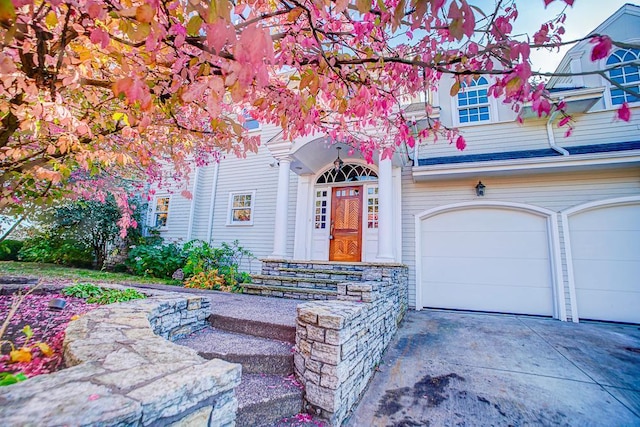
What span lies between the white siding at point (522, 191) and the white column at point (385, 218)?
1063mm

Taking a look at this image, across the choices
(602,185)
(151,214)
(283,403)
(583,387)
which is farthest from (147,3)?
(151,214)

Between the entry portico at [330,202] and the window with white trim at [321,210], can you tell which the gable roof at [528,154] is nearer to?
the entry portico at [330,202]

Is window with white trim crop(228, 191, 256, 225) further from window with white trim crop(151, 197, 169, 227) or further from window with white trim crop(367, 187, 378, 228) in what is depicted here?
window with white trim crop(367, 187, 378, 228)

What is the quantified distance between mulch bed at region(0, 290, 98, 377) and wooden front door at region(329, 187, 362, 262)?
486 centimetres

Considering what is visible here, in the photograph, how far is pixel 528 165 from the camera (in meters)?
5.46

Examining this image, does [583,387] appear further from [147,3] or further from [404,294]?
[147,3]

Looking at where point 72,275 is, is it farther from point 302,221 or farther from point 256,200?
point 302,221

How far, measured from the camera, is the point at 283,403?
2.21 m

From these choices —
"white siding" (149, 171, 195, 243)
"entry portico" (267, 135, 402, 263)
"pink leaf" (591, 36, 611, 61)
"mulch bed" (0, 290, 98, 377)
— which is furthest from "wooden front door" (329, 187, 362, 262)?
"pink leaf" (591, 36, 611, 61)

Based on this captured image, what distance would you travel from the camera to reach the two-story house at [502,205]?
527 cm

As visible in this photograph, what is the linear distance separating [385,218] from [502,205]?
2.67m

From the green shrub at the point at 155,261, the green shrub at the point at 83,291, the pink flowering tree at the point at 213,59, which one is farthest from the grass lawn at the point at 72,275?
the pink flowering tree at the point at 213,59

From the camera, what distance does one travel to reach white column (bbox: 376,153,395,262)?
5.46 meters

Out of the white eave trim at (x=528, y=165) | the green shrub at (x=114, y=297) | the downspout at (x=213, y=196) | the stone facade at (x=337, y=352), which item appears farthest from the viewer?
the downspout at (x=213, y=196)
